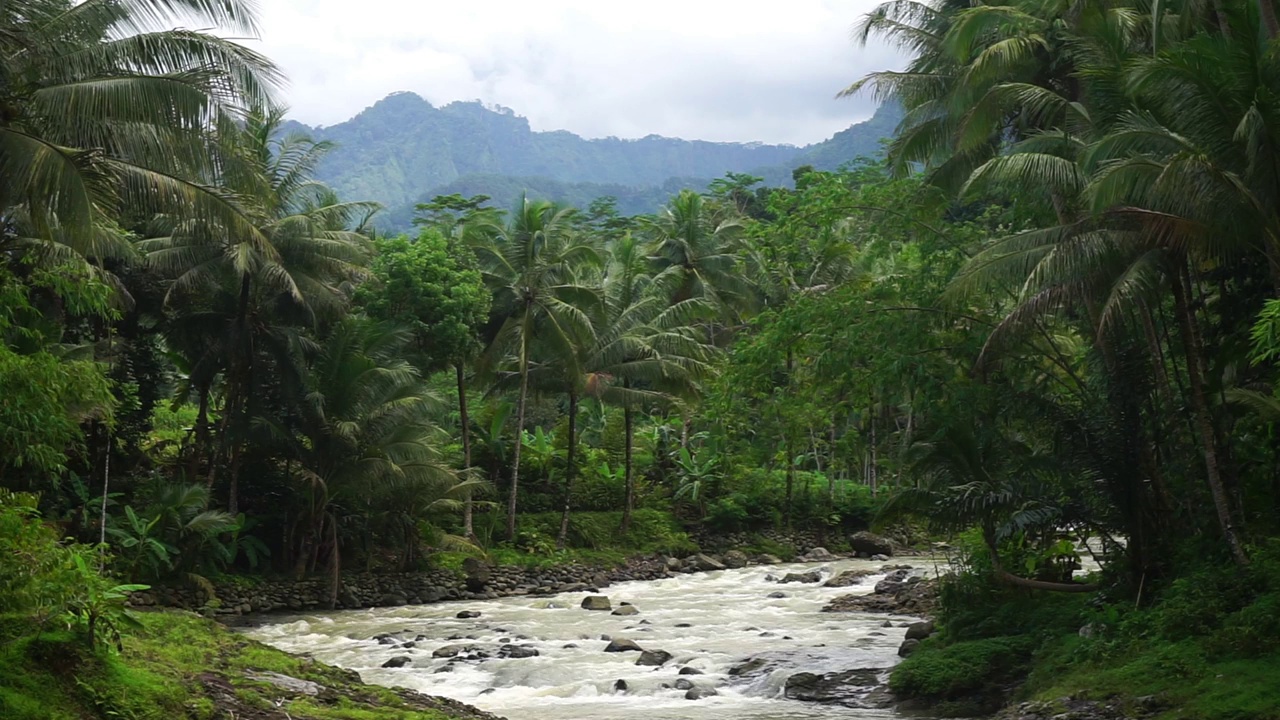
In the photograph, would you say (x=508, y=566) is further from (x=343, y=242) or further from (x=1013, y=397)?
(x=1013, y=397)

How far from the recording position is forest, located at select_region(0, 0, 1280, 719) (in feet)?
33.6

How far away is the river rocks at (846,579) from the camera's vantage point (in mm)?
24266

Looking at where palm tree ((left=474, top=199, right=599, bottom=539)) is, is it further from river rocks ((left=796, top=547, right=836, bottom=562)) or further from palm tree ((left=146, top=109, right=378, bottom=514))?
river rocks ((left=796, top=547, right=836, bottom=562))

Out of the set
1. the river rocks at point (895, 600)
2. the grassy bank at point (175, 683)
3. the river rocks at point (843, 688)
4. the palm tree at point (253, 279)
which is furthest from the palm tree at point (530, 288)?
the river rocks at point (843, 688)

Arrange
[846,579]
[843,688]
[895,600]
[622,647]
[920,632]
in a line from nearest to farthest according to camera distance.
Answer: [843,688]
[920,632]
[622,647]
[895,600]
[846,579]

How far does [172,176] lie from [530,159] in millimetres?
161547

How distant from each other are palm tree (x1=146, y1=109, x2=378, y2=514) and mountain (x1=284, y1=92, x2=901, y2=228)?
83654 millimetres

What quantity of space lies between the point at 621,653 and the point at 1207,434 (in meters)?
8.50

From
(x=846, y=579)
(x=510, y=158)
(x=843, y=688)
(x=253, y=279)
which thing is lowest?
(x=846, y=579)

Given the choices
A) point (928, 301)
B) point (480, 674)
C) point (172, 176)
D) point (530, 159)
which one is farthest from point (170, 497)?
point (530, 159)

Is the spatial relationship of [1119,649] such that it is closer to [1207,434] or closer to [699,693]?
[1207,434]

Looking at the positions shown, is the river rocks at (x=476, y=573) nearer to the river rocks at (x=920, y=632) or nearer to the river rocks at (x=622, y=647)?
the river rocks at (x=622, y=647)

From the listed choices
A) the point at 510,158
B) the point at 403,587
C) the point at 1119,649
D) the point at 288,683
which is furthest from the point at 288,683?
the point at 510,158

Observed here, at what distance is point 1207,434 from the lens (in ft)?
37.2
